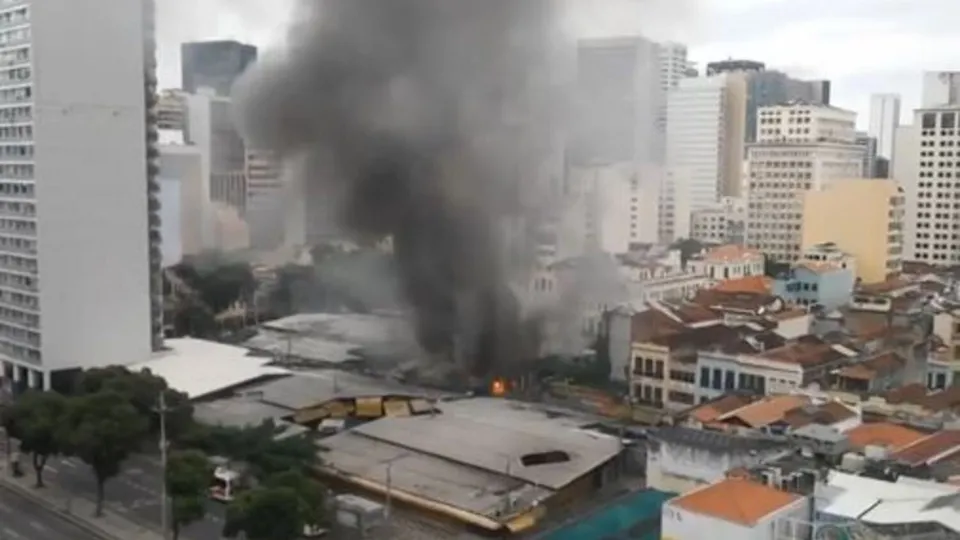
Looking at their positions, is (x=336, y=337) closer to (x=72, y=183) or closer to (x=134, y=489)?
(x=72, y=183)

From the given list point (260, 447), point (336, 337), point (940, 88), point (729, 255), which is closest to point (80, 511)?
point (260, 447)

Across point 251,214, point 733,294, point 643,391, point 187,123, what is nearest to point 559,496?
point 643,391

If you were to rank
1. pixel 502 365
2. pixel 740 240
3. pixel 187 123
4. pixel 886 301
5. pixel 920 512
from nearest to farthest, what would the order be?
pixel 920 512 → pixel 502 365 → pixel 886 301 → pixel 187 123 → pixel 740 240

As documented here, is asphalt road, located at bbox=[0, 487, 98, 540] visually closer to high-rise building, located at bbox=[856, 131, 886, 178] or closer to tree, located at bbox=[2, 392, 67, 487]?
tree, located at bbox=[2, 392, 67, 487]

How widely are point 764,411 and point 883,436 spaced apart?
142 cm

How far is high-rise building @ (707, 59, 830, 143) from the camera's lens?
3406cm

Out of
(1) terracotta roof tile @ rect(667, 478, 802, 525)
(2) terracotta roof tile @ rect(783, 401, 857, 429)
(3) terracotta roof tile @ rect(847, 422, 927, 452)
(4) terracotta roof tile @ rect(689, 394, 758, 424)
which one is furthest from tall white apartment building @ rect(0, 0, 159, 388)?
(1) terracotta roof tile @ rect(667, 478, 802, 525)

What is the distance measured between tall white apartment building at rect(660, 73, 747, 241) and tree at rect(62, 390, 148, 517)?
21.0 metres

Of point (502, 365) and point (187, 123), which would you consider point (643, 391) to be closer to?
point (502, 365)

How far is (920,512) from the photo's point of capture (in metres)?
6.99

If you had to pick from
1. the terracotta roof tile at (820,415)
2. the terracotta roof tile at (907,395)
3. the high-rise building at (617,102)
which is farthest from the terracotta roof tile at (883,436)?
the high-rise building at (617,102)

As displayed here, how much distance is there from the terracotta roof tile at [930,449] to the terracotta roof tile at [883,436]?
0.13 meters

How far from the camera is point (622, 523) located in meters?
8.66

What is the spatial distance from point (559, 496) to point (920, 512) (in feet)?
11.4
